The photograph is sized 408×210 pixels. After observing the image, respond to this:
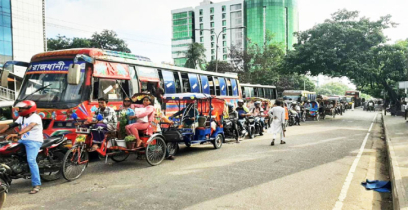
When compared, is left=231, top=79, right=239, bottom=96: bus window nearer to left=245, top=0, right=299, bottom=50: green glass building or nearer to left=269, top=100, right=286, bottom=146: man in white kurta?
left=269, top=100, right=286, bottom=146: man in white kurta

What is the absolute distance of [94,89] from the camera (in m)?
8.31

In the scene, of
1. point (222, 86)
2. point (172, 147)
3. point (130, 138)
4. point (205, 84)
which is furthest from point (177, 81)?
point (130, 138)

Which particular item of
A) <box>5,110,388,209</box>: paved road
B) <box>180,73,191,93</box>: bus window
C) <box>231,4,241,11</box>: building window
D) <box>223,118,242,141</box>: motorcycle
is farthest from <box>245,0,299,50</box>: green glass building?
<box>5,110,388,209</box>: paved road

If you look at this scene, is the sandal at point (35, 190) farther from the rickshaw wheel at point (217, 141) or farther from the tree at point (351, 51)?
the tree at point (351, 51)

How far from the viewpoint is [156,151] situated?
25.1 ft

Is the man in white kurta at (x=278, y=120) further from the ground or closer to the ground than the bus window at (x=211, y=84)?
closer to the ground

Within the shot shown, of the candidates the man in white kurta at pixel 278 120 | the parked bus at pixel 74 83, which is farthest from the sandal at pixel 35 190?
the man in white kurta at pixel 278 120

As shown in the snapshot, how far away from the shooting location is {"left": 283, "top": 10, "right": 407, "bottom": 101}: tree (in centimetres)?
2372

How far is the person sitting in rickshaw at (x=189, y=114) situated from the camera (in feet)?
30.9

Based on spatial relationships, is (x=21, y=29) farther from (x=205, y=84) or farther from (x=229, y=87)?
(x=205, y=84)

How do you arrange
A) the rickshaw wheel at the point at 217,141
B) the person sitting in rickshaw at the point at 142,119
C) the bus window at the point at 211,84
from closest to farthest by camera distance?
the person sitting in rickshaw at the point at 142,119, the rickshaw wheel at the point at 217,141, the bus window at the point at 211,84

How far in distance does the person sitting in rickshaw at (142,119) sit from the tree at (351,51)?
1993cm

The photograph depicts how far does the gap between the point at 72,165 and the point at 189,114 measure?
14.4 feet

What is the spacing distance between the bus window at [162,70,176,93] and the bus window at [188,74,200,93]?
1.38 metres
